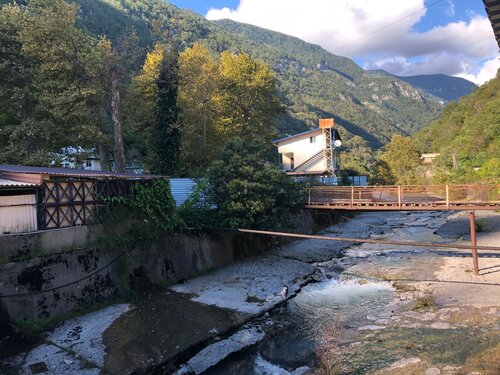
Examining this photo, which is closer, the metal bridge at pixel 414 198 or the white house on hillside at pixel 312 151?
the metal bridge at pixel 414 198

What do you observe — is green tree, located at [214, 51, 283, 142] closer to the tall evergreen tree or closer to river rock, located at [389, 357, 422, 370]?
the tall evergreen tree

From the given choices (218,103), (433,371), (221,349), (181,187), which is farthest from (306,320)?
(218,103)

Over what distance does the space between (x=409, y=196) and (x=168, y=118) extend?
64.4 ft

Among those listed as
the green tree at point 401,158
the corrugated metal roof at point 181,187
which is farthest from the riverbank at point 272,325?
the green tree at point 401,158

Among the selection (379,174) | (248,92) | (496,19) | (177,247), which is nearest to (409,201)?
(177,247)

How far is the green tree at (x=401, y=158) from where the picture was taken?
6425 cm

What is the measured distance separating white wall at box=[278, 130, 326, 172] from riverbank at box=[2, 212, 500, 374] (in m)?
27.4

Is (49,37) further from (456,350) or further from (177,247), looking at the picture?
(456,350)

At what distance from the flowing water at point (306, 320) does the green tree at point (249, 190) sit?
5.45 m

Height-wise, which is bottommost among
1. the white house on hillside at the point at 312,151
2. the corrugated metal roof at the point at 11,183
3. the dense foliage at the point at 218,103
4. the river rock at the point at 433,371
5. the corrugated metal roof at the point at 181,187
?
the river rock at the point at 433,371

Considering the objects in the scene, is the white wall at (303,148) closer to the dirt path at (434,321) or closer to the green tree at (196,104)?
the green tree at (196,104)

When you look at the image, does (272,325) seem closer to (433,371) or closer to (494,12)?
(433,371)

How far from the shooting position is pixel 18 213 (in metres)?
14.9

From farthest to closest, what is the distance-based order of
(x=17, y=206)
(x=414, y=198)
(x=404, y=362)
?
(x=414, y=198) → (x=17, y=206) → (x=404, y=362)
